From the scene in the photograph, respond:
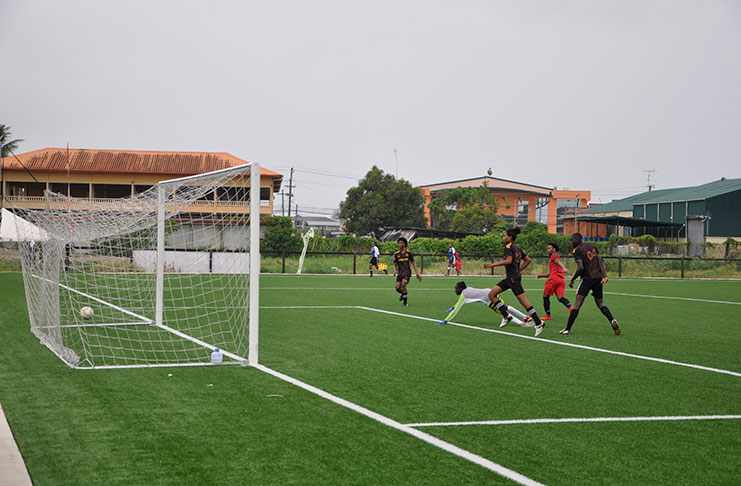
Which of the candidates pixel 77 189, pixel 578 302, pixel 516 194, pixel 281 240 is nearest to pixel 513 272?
pixel 578 302

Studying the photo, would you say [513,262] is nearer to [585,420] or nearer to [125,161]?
[585,420]

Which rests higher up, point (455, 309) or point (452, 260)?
point (452, 260)

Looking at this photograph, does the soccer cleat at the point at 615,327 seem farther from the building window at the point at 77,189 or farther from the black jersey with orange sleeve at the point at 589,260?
the building window at the point at 77,189

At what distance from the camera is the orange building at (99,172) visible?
57.4 metres

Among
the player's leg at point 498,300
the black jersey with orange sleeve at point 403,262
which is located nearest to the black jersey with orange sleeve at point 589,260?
the player's leg at point 498,300

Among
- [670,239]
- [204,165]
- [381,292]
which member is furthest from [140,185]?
[670,239]

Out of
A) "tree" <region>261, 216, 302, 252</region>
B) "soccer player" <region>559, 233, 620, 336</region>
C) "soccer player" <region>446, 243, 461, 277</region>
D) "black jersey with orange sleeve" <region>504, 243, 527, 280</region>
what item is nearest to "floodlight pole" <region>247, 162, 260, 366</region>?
"black jersey with orange sleeve" <region>504, 243, 527, 280</region>

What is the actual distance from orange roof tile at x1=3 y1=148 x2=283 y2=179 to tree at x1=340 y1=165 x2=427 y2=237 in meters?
13.1

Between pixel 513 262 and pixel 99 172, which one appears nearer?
pixel 513 262

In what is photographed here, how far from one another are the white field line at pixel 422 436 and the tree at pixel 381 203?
61748 millimetres

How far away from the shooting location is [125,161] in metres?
59.9

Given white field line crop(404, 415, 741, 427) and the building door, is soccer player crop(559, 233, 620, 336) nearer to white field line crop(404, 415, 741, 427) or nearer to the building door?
white field line crop(404, 415, 741, 427)

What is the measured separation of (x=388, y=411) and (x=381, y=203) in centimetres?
6314

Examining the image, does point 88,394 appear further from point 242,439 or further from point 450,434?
point 450,434
